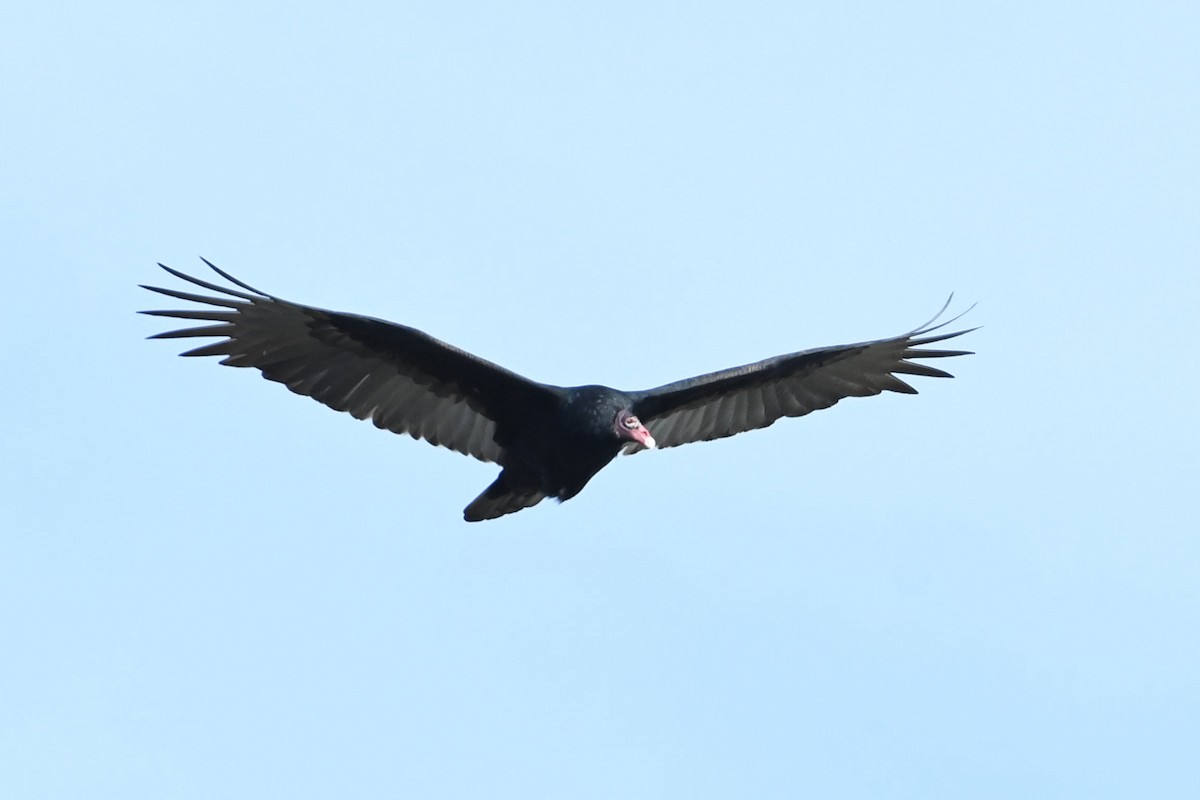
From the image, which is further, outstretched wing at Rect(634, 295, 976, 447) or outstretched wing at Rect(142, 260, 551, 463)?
outstretched wing at Rect(634, 295, 976, 447)

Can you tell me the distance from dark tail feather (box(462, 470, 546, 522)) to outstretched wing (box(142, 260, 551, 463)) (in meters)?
0.24

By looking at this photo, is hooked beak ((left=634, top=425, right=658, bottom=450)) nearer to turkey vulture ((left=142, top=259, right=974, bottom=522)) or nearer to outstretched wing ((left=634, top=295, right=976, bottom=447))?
turkey vulture ((left=142, top=259, right=974, bottom=522))

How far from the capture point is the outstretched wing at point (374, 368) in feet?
39.7

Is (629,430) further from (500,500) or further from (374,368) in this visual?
(374,368)

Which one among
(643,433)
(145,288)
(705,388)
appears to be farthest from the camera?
(705,388)

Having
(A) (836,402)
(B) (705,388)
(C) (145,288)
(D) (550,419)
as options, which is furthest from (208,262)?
(A) (836,402)

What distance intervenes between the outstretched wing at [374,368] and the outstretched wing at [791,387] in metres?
1.27

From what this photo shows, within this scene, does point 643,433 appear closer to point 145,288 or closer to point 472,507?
point 472,507

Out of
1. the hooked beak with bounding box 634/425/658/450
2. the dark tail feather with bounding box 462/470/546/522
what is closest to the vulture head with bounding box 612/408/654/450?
the hooked beak with bounding box 634/425/658/450

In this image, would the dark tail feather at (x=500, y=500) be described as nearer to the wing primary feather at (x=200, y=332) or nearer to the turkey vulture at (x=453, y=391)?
the turkey vulture at (x=453, y=391)

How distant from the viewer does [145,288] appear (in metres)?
11.7

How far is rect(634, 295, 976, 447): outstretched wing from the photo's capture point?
45.2ft

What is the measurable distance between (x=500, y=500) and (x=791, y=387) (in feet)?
8.35

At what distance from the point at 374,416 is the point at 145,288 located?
1.85 m
